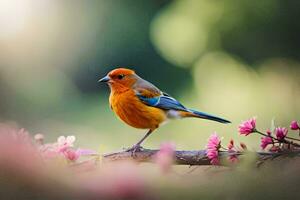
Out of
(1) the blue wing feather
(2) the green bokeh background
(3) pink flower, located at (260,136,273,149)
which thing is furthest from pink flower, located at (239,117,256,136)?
(2) the green bokeh background

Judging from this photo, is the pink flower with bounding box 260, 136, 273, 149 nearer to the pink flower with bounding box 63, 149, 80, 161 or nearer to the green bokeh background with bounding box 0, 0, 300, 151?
the pink flower with bounding box 63, 149, 80, 161

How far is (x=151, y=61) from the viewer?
9.02m

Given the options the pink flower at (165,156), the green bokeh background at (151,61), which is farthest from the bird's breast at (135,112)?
the green bokeh background at (151,61)

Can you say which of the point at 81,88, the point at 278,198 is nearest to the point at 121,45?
the point at 81,88

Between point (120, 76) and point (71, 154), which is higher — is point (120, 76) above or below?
above

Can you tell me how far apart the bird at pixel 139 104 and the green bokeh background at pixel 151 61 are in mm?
2685

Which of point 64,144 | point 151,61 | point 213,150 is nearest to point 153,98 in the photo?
point 64,144

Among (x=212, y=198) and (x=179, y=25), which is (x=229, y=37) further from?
(x=212, y=198)

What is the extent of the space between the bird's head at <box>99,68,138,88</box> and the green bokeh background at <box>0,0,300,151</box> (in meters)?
2.70

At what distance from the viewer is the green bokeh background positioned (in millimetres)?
6562

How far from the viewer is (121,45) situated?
920cm

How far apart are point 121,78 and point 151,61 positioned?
626cm

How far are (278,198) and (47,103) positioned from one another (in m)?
7.40

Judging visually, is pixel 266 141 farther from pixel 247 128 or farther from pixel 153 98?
pixel 153 98
